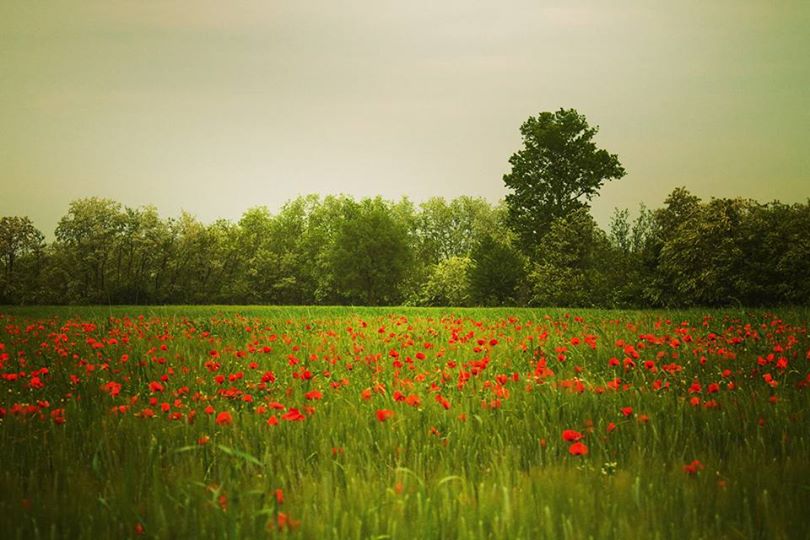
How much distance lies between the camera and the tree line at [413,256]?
2555 centimetres

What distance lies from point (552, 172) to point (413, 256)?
2486 cm

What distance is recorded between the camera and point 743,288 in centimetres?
2472

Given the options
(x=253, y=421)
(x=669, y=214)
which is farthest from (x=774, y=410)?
(x=669, y=214)

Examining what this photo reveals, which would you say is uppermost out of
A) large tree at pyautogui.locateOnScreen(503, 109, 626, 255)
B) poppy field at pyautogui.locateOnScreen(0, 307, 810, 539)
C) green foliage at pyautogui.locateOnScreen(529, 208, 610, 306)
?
large tree at pyautogui.locateOnScreen(503, 109, 626, 255)

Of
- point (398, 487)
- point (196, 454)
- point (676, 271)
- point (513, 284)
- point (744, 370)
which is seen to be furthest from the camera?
point (513, 284)

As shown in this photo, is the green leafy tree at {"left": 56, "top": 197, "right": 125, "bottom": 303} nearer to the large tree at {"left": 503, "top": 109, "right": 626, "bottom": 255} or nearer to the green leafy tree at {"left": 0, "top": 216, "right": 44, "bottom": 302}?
the green leafy tree at {"left": 0, "top": 216, "right": 44, "bottom": 302}

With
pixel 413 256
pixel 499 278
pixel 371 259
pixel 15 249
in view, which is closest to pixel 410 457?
pixel 499 278

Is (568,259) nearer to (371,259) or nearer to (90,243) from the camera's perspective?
(371,259)

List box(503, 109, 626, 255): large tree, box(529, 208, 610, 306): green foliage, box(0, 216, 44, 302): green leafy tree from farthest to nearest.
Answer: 1. box(0, 216, 44, 302): green leafy tree
2. box(503, 109, 626, 255): large tree
3. box(529, 208, 610, 306): green foliage

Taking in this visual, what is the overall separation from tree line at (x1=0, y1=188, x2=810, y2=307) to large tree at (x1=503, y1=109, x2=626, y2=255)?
2.07ft

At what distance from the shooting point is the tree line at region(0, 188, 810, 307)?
83.8 feet

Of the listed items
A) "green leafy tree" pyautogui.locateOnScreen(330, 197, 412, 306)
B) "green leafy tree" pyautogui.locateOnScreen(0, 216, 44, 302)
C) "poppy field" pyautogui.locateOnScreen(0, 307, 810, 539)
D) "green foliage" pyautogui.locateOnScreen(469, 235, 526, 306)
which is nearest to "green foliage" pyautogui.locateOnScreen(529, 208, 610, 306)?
"green foliage" pyautogui.locateOnScreen(469, 235, 526, 306)

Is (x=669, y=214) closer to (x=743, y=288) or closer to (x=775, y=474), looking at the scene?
(x=743, y=288)

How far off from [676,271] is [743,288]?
3.23 m
